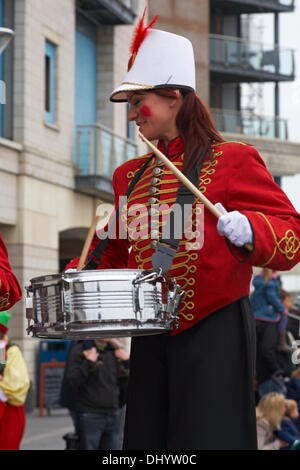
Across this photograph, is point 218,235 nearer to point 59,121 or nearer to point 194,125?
point 194,125

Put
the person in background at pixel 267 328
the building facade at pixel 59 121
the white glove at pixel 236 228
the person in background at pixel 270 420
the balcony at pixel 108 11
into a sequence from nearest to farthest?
the white glove at pixel 236 228 < the person in background at pixel 270 420 < the person in background at pixel 267 328 < the building facade at pixel 59 121 < the balcony at pixel 108 11

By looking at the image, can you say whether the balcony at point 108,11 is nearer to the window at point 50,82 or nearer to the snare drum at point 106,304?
the window at point 50,82

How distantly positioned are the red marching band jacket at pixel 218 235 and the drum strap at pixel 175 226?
2 centimetres

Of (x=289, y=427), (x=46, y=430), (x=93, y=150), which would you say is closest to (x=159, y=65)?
(x=289, y=427)

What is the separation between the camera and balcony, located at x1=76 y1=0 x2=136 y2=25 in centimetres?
2045

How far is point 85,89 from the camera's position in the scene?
20969mm

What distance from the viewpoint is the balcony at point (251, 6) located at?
3753cm

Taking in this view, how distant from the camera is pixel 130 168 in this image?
4.12 m

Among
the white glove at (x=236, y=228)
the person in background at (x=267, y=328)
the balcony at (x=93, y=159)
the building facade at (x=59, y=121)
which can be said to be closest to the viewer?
the white glove at (x=236, y=228)

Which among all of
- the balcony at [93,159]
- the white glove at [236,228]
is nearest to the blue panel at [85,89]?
the balcony at [93,159]

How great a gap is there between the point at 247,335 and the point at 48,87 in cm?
1578

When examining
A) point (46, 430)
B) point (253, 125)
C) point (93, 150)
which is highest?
point (253, 125)

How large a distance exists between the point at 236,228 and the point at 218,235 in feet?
0.93

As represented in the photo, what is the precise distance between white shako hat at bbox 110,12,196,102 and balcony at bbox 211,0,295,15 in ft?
110
